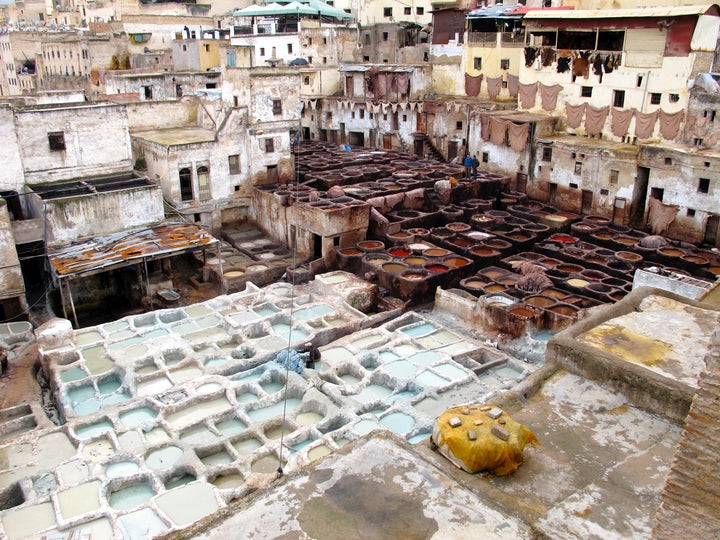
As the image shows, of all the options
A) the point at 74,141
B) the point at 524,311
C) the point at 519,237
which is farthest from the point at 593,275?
the point at 74,141

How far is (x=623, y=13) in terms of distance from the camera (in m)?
34.2

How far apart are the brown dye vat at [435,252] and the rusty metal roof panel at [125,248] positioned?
9.81 metres

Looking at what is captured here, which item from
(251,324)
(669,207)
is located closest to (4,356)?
(251,324)

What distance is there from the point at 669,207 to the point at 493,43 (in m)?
19.2

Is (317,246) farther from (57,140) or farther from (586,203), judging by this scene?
(586,203)

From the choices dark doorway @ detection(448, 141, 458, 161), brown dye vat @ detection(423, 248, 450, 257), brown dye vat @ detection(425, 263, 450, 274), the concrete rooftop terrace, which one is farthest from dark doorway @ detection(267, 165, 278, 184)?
dark doorway @ detection(448, 141, 458, 161)

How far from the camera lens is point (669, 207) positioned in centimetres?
3172

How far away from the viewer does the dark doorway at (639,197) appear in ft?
109

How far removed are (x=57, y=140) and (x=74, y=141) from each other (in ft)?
2.44

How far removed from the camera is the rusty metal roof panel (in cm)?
2486

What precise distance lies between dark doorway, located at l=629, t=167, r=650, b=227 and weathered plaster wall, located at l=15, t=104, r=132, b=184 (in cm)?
2600

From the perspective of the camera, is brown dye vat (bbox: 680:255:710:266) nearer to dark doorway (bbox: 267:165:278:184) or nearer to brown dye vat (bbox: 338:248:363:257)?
brown dye vat (bbox: 338:248:363:257)

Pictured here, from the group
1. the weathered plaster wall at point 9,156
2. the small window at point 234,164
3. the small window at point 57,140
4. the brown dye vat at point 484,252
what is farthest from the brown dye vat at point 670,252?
the weathered plaster wall at point 9,156

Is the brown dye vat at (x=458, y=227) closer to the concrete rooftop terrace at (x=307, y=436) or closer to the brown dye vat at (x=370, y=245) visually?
the brown dye vat at (x=370, y=245)
